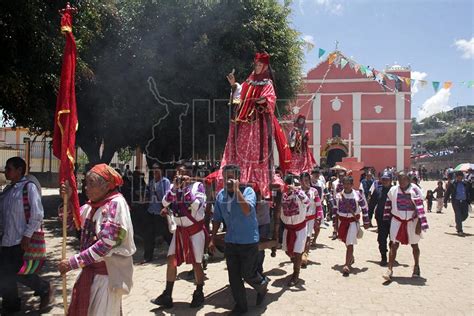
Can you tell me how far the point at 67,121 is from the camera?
3857 mm

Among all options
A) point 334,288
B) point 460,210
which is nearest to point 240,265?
point 334,288

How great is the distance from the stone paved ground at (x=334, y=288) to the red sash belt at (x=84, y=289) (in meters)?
2.07

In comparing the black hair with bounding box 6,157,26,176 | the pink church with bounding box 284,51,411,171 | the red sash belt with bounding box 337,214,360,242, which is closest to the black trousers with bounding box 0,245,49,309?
the black hair with bounding box 6,157,26,176

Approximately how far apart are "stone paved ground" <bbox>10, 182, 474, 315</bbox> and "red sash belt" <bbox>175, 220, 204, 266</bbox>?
67 cm

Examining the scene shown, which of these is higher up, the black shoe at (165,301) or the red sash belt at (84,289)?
the red sash belt at (84,289)

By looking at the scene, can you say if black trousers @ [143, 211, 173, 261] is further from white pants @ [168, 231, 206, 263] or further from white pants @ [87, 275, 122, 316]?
white pants @ [87, 275, 122, 316]

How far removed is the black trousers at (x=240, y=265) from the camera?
5.29 metres

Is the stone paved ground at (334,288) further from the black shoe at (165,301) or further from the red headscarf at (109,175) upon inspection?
the red headscarf at (109,175)

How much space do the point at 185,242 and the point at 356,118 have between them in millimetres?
35701

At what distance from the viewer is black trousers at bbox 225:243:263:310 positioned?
5.29 meters

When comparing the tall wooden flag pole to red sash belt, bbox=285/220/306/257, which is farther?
red sash belt, bbox=285/220/306/257

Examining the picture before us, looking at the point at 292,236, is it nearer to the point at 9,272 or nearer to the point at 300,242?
the point at 300,242

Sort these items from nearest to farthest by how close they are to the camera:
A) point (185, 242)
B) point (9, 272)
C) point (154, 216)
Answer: point (9, 272) → point (185, 242) → point (154, 216)

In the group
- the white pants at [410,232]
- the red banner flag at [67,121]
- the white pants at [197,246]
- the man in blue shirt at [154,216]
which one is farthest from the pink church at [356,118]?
the red banner flag at [67,121]
